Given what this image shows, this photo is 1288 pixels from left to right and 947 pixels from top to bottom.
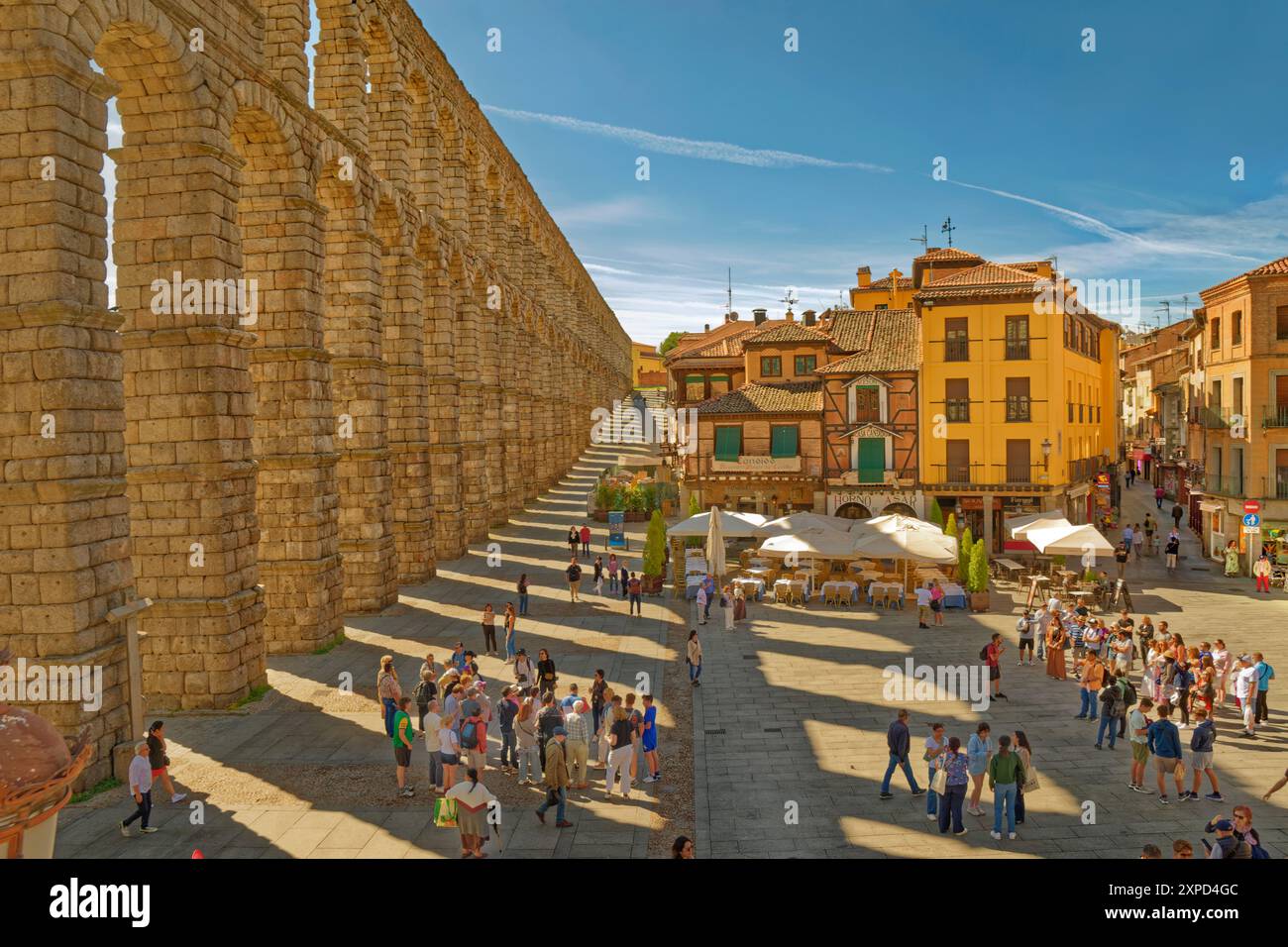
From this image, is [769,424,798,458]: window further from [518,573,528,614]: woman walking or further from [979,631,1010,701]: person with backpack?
[979,631,1010,701]: person with backpack

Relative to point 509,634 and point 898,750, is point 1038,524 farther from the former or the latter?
point 898,750

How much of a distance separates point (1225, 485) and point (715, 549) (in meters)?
23.8

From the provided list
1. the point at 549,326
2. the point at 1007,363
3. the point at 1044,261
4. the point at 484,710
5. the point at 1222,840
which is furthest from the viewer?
the point at 549,326

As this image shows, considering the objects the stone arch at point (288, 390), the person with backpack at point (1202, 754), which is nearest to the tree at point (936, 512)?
the person with backpack at point (1202, 754)

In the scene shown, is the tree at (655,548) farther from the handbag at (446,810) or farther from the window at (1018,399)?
the handbag at (446,810)

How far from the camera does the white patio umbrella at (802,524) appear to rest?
2706cm

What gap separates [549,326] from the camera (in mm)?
62000

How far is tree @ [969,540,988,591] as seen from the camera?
26.5 m

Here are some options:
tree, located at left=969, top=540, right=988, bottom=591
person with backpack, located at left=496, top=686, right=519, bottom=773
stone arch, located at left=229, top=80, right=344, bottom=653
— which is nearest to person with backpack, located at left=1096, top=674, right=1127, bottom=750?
person with backpack, located at left=496, top=686, right=519, bottom=773

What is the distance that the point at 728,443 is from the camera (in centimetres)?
3997

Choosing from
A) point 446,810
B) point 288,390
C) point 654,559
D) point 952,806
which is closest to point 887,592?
point 654,559
